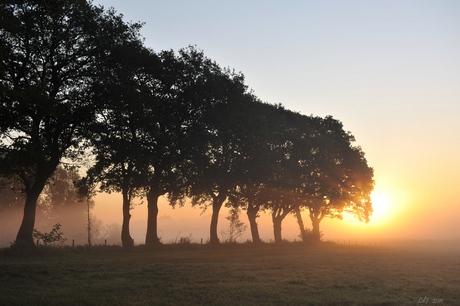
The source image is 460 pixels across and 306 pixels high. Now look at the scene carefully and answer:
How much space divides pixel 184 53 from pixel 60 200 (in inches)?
2813

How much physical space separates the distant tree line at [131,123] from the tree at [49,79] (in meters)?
0.09

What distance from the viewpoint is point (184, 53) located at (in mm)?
41188

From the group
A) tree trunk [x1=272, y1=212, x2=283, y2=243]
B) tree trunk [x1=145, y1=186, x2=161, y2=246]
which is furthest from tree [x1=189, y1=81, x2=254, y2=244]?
tree trunk [x1=272, y1=212, x2=283, y2=243]

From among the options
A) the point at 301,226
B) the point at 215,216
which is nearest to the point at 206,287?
the point at 215,216

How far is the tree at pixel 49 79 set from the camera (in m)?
27.5

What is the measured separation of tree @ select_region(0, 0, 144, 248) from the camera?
90.1 ft

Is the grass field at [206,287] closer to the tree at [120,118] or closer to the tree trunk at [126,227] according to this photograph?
the tree at [120,118]

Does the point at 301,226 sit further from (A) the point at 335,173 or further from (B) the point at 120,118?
(B) the point at 120,118

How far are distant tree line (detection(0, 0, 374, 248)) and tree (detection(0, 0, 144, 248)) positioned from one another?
0.09 m

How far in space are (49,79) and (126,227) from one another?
16914 mm

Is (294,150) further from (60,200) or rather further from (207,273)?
(60,200)

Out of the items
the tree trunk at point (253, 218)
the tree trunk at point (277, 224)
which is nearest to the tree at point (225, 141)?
the tree trunk at point (253, 218)

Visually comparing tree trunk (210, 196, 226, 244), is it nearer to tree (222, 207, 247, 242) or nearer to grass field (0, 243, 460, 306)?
tree (222, 207, 247, 242)

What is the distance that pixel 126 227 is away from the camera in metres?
38.8
